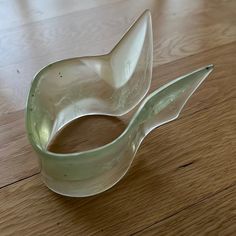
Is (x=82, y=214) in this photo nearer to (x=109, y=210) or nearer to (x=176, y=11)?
(x=109, y=210)

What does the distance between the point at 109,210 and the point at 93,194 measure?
22mm

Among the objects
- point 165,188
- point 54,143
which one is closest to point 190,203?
point 165,188

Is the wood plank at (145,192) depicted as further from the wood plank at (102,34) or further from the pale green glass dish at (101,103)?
the wood plank at (102,34)

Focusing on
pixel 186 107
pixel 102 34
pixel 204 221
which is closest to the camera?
pixel 204 221

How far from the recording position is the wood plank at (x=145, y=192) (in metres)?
0.31

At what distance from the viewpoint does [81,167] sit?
0.30 metres

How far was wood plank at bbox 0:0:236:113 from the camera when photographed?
504mm

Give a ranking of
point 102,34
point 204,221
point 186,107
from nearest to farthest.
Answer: point 204,221 → point 186,107 → point 102,34

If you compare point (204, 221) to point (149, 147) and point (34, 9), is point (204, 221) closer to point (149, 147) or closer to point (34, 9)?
point (149, 147)

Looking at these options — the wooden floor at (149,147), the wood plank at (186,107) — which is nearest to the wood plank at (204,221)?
the wooden floor at (149,147)

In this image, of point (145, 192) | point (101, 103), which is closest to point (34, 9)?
point (101, 103)

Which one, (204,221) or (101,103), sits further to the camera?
(101,103)

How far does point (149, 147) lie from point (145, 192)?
2.3 inches

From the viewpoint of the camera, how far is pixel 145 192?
337mm
